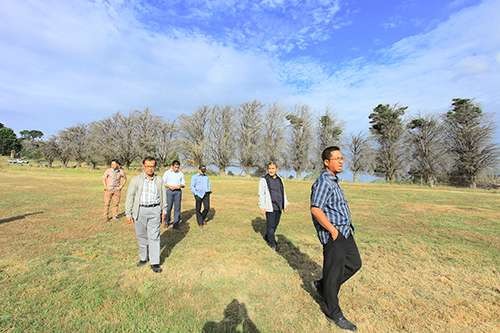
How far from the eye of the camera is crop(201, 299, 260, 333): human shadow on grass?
11.5ft

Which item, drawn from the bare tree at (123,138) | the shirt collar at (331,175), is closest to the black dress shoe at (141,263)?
the shirt collar at (331,175)

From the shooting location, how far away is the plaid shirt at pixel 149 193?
5.29 m

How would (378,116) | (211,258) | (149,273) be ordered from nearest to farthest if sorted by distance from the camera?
(149,273), (211,258), (378,116)

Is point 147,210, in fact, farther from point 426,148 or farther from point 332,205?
point 426,148

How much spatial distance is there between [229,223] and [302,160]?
136ft

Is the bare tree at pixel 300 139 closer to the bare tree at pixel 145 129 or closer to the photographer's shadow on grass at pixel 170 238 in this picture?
the bare tree at pixel 145 129

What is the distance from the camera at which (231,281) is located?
489 centimetres

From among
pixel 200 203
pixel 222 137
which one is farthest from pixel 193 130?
pixel 200 203

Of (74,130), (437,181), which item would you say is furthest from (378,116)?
(74,130)

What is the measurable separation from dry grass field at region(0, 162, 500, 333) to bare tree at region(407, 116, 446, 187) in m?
36.4

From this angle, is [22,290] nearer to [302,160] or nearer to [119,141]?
[302,160]

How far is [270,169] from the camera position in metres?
6.79

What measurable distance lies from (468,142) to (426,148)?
194 inches

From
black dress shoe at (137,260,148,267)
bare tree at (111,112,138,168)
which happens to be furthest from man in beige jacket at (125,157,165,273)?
bare tree at (111,112,138,168)
